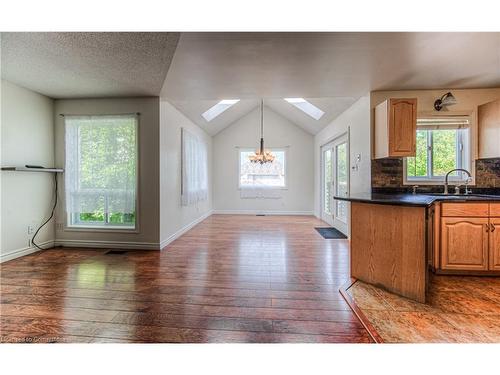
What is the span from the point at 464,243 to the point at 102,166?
5034mm

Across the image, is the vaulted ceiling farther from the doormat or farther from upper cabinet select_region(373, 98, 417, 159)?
the doormat

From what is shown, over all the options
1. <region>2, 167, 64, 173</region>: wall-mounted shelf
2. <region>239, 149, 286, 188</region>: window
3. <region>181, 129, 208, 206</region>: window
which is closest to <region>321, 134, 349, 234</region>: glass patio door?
<region>239, 149, 286, 188</region>: window

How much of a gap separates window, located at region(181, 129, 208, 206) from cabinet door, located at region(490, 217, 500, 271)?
4613mm

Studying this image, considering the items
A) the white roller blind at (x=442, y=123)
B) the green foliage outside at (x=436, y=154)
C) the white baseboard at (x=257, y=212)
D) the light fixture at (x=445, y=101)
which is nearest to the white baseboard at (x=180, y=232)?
the white baseboard at (x=257, y=212)

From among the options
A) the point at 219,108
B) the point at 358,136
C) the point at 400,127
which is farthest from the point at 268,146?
the point at 400,127

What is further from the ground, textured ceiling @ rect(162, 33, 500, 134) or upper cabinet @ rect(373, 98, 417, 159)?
textured ceiling @ rect(162, 33, 500, 134)

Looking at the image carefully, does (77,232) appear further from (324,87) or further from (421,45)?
(421,45)

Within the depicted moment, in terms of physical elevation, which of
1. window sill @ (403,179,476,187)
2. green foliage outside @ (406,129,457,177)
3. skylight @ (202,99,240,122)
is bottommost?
window sill @ (403,179,476,187)

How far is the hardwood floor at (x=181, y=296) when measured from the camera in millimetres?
1771

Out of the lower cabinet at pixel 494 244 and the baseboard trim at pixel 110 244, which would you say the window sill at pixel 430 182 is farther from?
the baseboard trim at pixel 110 244

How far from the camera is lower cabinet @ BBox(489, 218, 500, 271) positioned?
2723 mm

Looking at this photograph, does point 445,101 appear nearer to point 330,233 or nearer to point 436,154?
point 436,154
